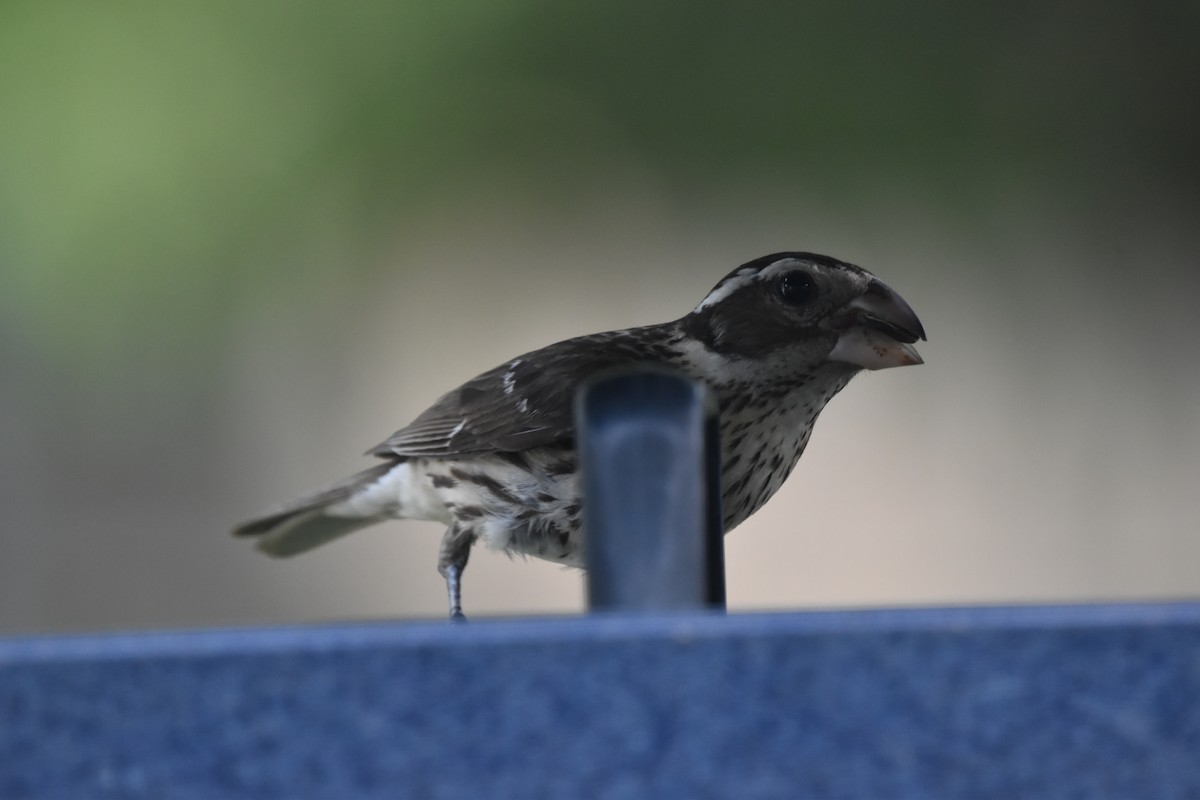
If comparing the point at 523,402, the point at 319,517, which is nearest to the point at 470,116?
the point at 319,517

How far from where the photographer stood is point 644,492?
1.83 feet

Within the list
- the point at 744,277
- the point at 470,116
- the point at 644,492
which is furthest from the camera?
the point at 470,116

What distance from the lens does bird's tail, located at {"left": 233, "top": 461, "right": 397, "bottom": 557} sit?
192cm

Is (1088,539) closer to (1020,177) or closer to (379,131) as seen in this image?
(1020,177)

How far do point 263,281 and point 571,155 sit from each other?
72 centimetres

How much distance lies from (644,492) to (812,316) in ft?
3.18

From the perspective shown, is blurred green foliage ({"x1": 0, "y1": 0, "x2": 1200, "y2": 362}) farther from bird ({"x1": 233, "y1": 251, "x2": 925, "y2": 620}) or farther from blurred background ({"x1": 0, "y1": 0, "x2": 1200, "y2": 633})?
bird ({"x1": 233, "y1": 251, "x2": 925, "y2": 620})

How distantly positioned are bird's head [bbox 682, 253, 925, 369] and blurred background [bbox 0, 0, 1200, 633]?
4.46ft

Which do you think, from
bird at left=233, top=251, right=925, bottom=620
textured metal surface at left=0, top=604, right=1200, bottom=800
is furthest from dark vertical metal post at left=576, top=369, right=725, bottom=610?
bird at left=233, top=251, right=925, bottom=620

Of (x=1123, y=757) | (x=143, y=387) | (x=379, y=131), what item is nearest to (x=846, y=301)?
(x=1123, y=757)

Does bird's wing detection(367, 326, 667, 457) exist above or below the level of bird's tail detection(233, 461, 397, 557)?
above

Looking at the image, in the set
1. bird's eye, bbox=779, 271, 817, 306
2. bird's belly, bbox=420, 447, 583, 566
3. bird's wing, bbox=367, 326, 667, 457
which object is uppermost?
bird's eye, bbox=779, 271, 817, 306

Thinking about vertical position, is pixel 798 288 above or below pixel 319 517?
above

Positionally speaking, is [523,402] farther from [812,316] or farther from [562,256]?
[562,256]
